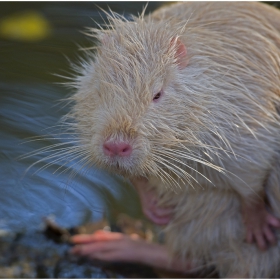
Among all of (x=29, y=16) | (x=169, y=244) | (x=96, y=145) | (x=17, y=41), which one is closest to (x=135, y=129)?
(x=96, y=145)

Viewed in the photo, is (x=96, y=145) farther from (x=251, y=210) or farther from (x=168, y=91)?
(x=251, y=210)

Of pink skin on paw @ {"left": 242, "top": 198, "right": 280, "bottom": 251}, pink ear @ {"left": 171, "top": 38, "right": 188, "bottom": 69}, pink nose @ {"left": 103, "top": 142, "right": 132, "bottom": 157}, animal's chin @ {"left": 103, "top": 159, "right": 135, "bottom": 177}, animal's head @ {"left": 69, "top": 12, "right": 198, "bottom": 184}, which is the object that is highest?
pink ear @ {"left": 171, "top": 38, "right": 188, "bottom": 69}

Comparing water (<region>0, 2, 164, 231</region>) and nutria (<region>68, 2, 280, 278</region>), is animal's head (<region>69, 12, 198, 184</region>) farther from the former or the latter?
water (<region>0, 2, 164, 231</region>)

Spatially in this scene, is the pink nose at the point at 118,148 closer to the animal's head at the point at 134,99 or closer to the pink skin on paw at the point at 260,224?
the animal's head at the point at 134,99

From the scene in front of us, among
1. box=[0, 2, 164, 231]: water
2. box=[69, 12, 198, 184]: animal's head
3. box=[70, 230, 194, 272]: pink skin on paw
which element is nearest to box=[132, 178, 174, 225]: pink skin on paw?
box=[70, 230, 194, 272]: pink skin on paw

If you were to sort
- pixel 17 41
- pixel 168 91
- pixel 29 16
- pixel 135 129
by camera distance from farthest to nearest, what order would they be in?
pixel 29 16, pixel 17 41, pixel 168 91, pixel 135 129

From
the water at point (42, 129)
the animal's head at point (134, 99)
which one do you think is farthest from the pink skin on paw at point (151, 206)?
the animal's head at point (134, 99)
